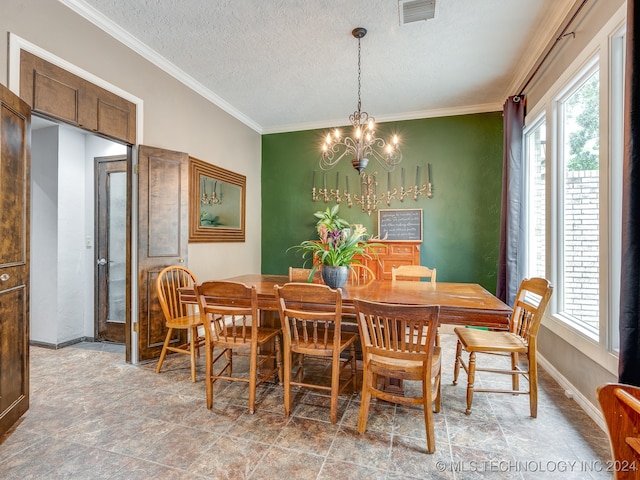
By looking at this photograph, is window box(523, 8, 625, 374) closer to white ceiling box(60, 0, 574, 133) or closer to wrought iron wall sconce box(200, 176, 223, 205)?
white ceiling box(60, 0, 574, 133)

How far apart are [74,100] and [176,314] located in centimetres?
197

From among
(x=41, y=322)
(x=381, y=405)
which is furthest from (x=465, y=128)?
(x=41, y=322)

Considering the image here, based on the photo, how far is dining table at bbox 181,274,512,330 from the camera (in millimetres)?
1954

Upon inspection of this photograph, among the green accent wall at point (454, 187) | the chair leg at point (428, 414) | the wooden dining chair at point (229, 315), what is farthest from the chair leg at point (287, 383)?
the green accent wall at point (454, 187)

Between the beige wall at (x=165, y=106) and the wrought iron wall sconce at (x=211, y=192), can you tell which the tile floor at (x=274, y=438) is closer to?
the beige wall at (x=165, y=106)

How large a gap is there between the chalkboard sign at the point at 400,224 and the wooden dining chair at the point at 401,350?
2.81 metres

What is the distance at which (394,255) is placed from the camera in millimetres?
4301

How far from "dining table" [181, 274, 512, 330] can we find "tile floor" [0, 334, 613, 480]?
0.71m

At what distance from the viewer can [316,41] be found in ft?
9.84

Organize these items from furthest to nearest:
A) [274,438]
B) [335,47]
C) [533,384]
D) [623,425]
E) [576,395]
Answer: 1. [335,47]
2. [576,395]
3. [533,384]
4. [274,438]
5. [623,425]

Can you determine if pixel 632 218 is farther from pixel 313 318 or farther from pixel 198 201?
pixel 198 201

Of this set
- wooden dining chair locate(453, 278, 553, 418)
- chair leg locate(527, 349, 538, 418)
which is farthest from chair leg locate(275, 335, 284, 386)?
chair leg locate(527, 349, 538, 418)

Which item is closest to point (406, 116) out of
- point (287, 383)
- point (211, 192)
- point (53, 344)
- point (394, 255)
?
point (394, 255)

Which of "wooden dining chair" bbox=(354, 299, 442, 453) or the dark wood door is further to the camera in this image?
the dark wood door
